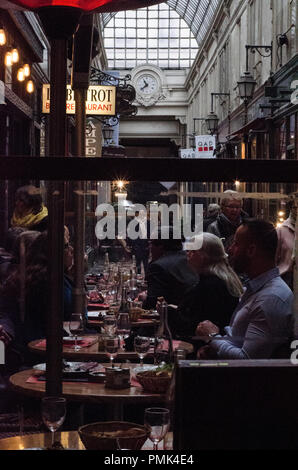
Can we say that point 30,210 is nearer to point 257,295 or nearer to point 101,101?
point 257,295

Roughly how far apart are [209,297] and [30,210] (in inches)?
119

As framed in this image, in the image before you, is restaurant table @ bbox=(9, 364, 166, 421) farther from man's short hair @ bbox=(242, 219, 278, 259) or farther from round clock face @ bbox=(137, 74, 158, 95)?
round clock face @ bbox=(137, 74, 158, 95)

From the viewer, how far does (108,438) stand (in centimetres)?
229

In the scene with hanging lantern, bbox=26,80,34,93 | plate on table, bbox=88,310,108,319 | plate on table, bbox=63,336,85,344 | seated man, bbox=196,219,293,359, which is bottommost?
plate on table, bbox=88,310,108,319

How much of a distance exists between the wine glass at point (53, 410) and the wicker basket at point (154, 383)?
1.51 metres

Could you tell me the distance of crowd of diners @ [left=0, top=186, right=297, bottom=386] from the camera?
2.37 meters

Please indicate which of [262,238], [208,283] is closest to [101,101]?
[208,283]

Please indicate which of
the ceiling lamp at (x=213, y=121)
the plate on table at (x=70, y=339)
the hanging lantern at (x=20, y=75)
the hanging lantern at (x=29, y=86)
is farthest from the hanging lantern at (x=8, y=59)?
the ceiling lamp at (x=213, y=121)

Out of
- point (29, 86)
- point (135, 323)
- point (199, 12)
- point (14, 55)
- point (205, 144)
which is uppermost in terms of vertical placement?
point (199, 12)

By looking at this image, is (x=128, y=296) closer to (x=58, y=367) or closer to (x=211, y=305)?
(x=211, y=305)

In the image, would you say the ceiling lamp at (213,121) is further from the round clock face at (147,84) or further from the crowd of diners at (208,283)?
the crowd of diners at (208,283)

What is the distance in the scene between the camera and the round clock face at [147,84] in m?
45.9

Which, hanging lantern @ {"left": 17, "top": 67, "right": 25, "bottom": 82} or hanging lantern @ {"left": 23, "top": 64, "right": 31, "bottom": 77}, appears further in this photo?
hanging lantern @ {"left": 23, "top": 64, "right": 31, "bottom": 77}

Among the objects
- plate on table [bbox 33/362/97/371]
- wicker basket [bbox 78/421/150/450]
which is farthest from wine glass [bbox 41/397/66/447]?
plate on table [bbox 33/362/97/371]
